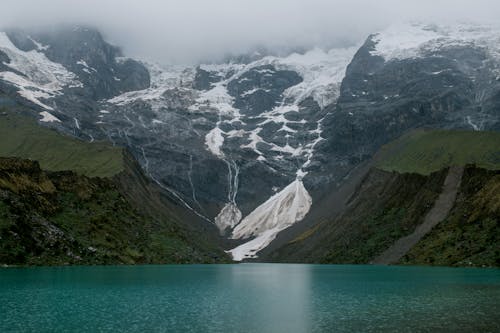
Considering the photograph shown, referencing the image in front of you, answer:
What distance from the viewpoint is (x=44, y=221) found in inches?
6944

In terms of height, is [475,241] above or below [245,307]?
above

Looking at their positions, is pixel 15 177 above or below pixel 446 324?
above

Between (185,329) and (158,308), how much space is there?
54.3 ft

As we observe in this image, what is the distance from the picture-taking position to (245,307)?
79.2 metres

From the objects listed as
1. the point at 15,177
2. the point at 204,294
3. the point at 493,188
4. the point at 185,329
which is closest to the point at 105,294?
the point at 204,294

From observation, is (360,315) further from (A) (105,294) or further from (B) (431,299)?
(A) (105,294)

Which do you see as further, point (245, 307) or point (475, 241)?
point (475, 241)

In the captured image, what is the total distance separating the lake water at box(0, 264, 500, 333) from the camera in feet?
202

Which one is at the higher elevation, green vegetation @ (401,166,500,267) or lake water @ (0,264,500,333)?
green vegetation @ (401,166,500,267)

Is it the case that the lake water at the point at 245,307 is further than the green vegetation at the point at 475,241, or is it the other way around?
the green vegetation at the point at 475,241

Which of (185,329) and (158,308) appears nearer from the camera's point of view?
(185,329)

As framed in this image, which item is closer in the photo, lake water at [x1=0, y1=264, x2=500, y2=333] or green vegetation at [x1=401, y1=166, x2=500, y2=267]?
lake water at [x1=0, y1=264, x2=500, y2=333]

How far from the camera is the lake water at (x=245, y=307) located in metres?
61.7

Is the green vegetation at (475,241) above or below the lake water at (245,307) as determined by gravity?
above
